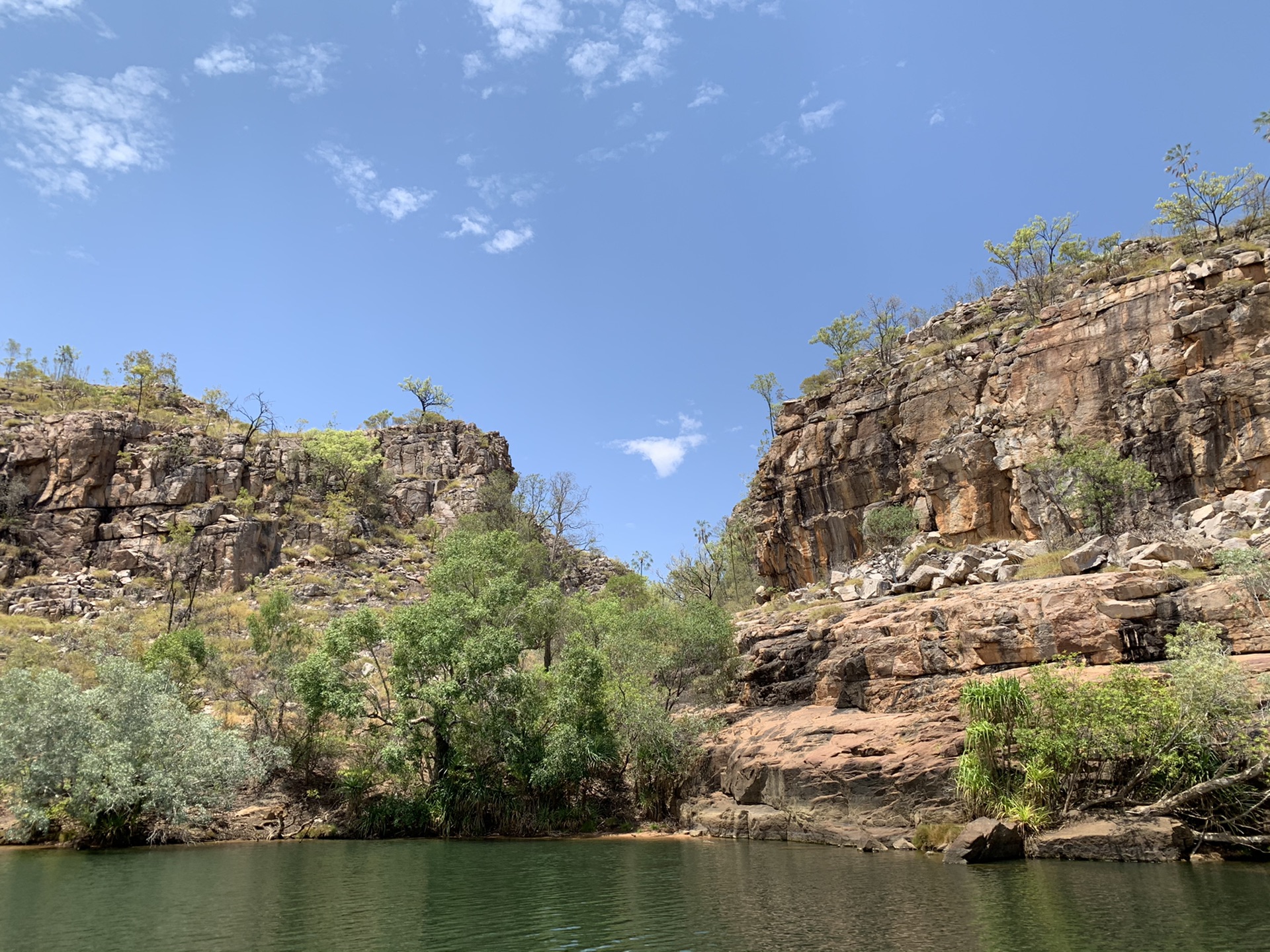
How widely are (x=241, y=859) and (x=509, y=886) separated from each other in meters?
13.1

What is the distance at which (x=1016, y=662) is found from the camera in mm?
29359

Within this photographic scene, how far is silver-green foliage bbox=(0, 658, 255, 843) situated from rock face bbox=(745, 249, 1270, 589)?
1703 inches

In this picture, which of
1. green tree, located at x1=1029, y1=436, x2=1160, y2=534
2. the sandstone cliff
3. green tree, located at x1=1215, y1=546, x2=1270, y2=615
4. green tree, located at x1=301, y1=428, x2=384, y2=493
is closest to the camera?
green tree, located at x1=1215, y1=546, x2=1270, y2=615

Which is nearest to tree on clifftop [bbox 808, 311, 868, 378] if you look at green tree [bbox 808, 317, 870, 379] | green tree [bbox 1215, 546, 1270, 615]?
green tree [bbox 808, 317, 870, 379]

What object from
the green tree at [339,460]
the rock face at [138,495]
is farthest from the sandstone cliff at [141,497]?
the green tree at [339,460]

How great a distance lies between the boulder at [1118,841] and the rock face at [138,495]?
64651 mm

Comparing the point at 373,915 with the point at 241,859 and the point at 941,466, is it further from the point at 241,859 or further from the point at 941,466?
the point at 941,466

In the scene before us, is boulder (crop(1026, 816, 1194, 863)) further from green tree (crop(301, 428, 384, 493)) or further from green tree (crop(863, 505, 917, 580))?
green tree (crop(301, 428, 384, 493))

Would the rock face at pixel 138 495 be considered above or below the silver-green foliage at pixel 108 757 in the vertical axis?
above

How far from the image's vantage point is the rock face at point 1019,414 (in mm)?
40219

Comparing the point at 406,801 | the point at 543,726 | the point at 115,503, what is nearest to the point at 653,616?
the point at 543,726

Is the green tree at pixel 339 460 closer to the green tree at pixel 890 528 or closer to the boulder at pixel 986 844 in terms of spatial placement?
the green tree at pixel 890 528

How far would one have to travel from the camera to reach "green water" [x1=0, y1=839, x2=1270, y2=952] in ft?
46.3

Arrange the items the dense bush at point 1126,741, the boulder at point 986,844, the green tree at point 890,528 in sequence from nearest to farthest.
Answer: the dense bush at point 1126,741
the boulder at point 986,844
the green tree at point 890,528
